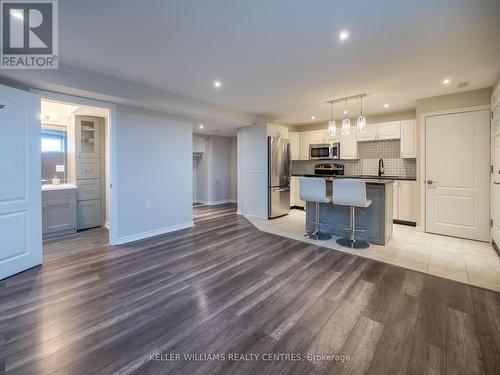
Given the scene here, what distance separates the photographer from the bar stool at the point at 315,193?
3.79 metres

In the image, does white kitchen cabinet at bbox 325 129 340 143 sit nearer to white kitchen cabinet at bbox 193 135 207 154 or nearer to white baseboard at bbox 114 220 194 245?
white kitchen cabinet at bbox 193 135 207 154

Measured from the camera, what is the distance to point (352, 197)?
136 inches

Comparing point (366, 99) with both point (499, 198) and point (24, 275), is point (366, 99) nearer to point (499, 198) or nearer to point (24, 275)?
point (499, 198)

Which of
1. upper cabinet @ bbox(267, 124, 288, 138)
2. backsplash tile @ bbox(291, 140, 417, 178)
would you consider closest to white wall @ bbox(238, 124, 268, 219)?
upper cabinet @ bbox(267, 124, 288, 138)

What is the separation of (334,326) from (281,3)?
2584mm

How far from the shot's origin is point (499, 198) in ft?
10.6

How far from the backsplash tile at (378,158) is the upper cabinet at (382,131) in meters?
0.38

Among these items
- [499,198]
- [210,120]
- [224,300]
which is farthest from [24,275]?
[499,198]

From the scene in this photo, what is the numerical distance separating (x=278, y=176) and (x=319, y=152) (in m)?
1.51

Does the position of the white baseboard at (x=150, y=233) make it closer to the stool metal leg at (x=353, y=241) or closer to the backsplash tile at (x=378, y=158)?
the stool metal leg at (x=353, y=241)

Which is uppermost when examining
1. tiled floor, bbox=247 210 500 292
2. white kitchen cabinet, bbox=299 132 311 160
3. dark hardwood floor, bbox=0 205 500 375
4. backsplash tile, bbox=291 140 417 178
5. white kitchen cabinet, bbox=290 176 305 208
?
white kitchen cabinet, bbox=299 132 311 160

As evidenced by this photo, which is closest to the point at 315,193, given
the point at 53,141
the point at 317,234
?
the point at 317,234

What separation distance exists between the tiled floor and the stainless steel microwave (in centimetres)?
234

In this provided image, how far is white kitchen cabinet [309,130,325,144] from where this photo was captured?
20.8ft
